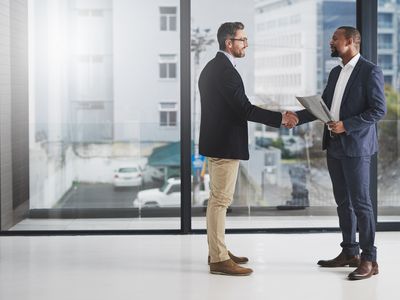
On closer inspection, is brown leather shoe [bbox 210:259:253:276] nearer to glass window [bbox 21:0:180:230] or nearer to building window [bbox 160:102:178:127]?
glass window [bbox 21:0:180:230]

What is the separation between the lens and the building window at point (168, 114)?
19.0 feet

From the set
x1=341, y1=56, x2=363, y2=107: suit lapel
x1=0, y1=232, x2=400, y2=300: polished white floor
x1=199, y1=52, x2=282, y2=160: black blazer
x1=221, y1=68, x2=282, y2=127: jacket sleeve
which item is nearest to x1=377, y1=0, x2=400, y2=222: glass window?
x1=0, y1=232, x2=400, y2=300: polished white floor

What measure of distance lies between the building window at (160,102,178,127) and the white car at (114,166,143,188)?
1.39ft

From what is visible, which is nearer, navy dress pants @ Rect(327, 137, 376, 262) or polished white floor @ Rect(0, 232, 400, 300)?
polished white floor @ Rect(0, 232, 400, 300)

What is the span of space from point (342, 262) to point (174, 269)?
1087 mm

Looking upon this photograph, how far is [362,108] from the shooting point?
14.5ft

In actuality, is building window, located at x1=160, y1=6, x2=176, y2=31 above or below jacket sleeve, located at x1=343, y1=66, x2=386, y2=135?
above

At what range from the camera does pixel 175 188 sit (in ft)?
19.2

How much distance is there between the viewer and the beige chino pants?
447 centimetres

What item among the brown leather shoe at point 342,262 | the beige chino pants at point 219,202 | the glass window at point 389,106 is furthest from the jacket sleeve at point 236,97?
the glass window at point 389,106

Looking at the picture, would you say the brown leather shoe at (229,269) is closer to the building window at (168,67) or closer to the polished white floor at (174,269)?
the polished white floor at (174,269)

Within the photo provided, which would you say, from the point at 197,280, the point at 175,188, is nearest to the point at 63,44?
the point at 175,188

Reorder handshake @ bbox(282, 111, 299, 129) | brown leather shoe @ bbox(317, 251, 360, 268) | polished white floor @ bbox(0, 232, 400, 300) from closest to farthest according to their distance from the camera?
polished white floor @ bbox(0, 232, 400, 300) → handshake @ bbox(282, 111, 299, 129) → brown leather shoe @ bbox(317, 251, 360, 268)

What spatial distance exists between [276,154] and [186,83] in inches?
36.3
